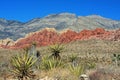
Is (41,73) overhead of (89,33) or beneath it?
beneath

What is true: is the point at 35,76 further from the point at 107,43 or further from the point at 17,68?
the point at 107,43

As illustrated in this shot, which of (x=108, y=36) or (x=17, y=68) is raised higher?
(x=108, y=36)

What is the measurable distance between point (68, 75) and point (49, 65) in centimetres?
349

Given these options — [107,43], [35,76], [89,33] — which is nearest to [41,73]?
[35,76]

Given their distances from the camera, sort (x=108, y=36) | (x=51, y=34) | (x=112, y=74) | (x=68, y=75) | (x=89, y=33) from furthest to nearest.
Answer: (x=51, y=34) < (x=89, y=33) < (x=108, y=36) < (x=68, y=75) < (x=112, y=74)

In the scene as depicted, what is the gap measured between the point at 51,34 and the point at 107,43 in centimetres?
5269

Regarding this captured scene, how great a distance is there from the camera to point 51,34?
450 feet

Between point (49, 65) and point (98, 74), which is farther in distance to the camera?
point (49, 65)

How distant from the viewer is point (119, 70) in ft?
49.1

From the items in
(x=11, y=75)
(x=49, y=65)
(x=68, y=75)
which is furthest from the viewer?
(x=49, y=65)

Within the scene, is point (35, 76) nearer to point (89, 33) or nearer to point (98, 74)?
point (98, 74)

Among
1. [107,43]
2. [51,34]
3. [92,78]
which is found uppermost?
[51,34]

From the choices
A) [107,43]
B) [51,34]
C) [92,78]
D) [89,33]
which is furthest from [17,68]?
[51,34]

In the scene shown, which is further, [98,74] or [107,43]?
[107,43]
